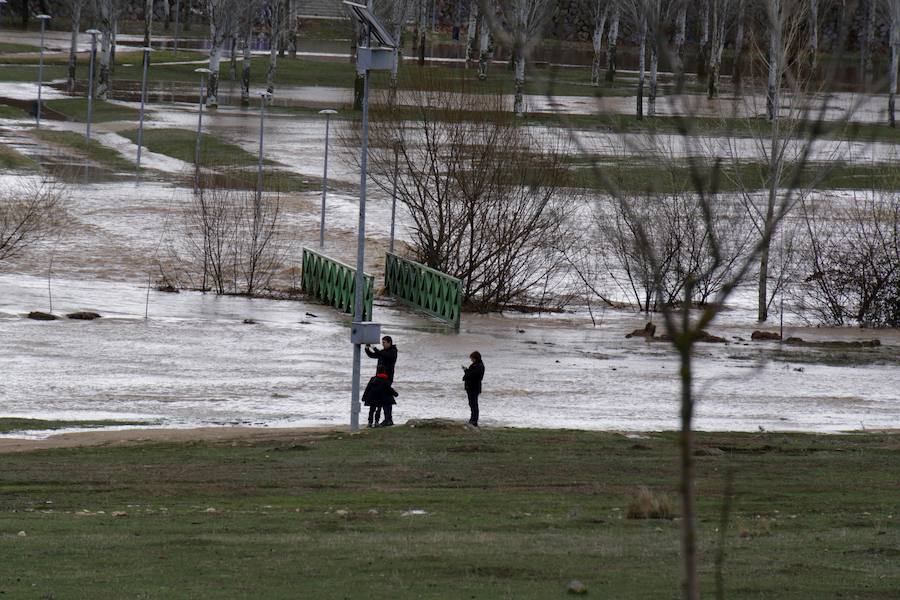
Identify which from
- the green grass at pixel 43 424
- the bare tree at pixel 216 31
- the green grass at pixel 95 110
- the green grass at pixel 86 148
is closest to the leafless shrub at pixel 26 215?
the green grass at pixel 86 148

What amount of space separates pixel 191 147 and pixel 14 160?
10.3 metres

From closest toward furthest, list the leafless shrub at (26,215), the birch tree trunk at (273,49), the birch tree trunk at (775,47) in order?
the birch tree trunk at (775,47) → the leafless shrub at (26,215) → the birch tree trunk at (273,49)

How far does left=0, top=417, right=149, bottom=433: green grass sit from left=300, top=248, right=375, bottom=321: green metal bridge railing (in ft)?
44.6

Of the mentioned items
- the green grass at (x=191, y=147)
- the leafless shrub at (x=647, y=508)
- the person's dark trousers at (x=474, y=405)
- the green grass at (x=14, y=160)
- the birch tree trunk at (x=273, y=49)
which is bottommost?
the person's dark trousers at (x=474, y=405)

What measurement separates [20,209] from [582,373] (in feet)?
76.6

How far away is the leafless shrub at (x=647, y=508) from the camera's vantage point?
13727 mm

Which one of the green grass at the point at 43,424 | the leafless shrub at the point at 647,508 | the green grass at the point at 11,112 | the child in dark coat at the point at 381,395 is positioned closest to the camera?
the leafless shrub at the point at 647,508

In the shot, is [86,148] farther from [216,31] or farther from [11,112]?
[216,31]

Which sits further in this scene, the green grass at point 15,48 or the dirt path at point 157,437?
the green grass at point 15,48

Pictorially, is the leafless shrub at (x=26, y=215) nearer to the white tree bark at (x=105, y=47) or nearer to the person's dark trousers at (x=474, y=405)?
the person's dark trousers at (x=474, y=405)

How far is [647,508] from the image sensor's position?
13719mm

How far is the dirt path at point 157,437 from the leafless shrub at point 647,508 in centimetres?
737

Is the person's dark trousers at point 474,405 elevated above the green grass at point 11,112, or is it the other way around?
the green grass at point 11,112

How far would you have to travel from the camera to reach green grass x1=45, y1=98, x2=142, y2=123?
7225 cm
